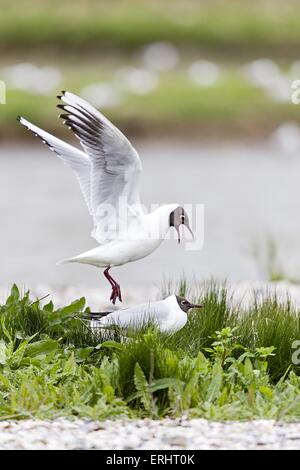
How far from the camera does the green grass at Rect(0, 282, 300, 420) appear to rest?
6285mm

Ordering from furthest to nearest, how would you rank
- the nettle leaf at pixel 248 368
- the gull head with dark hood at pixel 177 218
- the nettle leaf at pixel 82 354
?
the gull head with dark hood at pixel 177 218, the nettle leaf at pixel 82 354, the nettle leaf at pixel 248 368

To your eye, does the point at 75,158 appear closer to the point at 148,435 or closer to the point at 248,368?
the point at 248,368

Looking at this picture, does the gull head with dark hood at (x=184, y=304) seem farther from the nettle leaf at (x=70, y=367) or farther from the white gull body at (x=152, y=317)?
the nettle leaf at (x=70, y=367)

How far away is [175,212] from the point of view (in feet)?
25.0

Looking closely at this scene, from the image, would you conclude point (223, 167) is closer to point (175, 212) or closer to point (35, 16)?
point (35, 16)

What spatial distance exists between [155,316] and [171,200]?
35.5 feet

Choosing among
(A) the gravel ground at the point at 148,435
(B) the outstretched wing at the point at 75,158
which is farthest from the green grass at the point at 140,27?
(A) the gravel ground at the point at 148,435

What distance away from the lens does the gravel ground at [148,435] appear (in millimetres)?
5793

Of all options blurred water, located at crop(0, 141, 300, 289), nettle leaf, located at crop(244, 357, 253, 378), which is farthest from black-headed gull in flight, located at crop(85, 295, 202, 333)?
blurred water, located at crop(0, 141, 300, 289)

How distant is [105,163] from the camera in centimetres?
764

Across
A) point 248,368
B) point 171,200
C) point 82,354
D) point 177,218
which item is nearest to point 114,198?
point 177,218

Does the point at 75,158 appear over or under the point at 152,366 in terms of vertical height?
over

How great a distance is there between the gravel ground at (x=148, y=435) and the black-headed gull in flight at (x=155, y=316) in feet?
3.65

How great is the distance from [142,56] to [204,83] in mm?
2392
